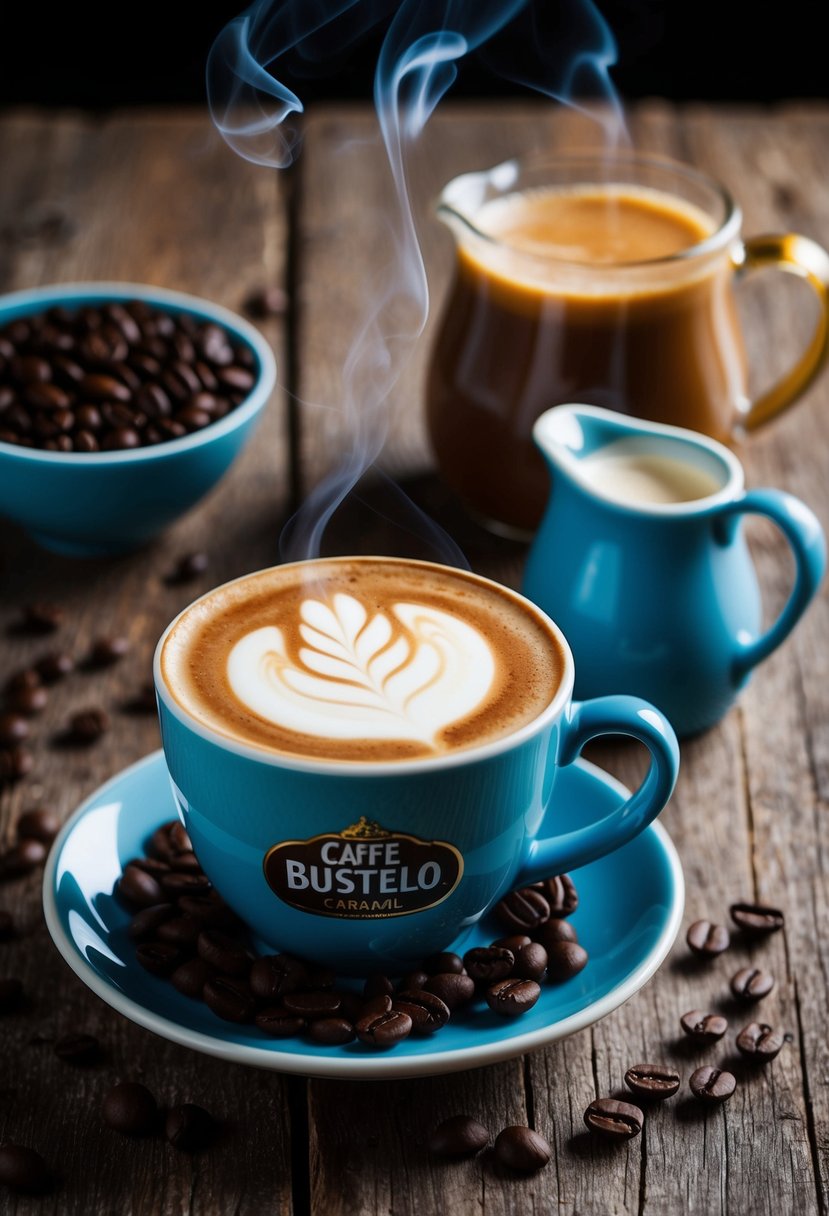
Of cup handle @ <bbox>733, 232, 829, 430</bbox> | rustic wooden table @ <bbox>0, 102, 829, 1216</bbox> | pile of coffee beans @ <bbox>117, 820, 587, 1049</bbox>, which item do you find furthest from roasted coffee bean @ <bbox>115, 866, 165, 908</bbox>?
cup handle @ <bbox>733, 232, 829, 430</bbox>

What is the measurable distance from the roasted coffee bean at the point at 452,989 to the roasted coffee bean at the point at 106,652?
2.34 feet

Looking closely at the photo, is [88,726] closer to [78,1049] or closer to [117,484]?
[117,484]

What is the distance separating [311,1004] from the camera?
106cm

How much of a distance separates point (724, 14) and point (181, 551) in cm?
336

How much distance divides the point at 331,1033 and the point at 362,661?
305 mm

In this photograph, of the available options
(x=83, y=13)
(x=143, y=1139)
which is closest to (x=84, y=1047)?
(x=143, y=1139)

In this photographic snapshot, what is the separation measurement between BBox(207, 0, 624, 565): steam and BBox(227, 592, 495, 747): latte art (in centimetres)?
45

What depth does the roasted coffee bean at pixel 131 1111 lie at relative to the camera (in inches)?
41.8

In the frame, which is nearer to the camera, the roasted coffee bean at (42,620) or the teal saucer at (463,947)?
the teal saucer at (463,947)

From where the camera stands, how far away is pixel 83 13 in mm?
4480

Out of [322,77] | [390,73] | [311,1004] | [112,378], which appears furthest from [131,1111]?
[322,77]

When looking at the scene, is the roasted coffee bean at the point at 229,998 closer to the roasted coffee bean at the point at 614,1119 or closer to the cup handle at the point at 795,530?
the roasted coffee bean at the point at 614,1119

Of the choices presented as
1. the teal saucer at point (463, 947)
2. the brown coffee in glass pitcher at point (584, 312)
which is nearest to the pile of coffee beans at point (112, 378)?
the brown coffee in glass pitcher at point (584, 312)

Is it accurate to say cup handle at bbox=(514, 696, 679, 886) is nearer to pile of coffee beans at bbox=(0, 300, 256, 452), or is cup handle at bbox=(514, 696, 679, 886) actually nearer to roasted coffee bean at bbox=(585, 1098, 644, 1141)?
roasted coffee bean at bbox=(585, 1098, 644, 1141)
